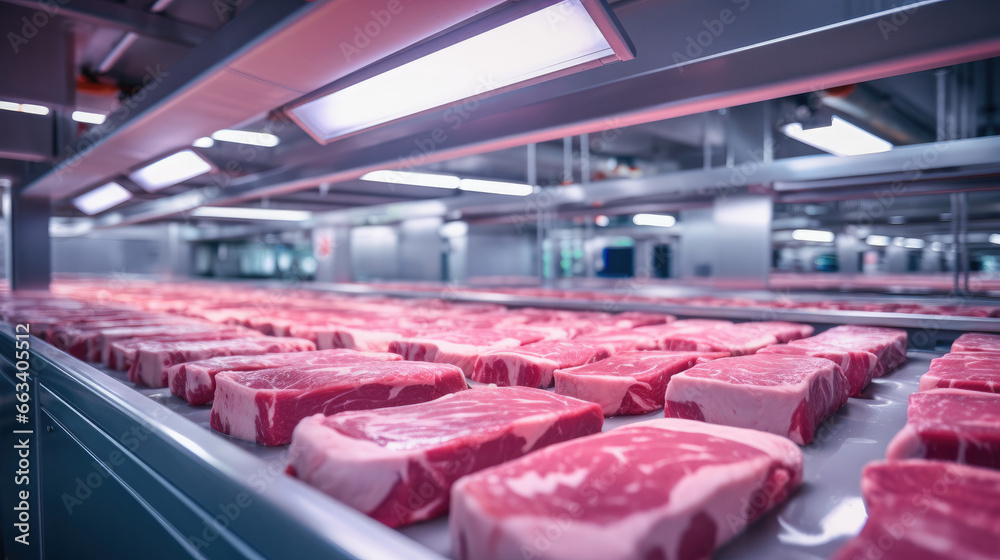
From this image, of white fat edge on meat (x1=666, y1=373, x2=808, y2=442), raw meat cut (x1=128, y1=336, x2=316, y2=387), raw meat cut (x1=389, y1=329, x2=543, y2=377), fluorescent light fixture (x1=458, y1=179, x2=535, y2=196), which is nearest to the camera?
white fat edge on meat (x1=666, y1=373, x2=808, y2=442)

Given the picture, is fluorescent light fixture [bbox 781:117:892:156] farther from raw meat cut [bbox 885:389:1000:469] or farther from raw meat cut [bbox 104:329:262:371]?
raw meat cut [bbox 104:329:262:371]

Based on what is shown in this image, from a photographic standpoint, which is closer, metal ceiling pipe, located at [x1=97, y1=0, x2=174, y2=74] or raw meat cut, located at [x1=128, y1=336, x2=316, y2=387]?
raw meat cut, located at [x1=128, y1=336, x2=316, y2=387]

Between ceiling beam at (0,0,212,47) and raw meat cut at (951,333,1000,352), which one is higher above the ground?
ceiling beam at (0,0,212,47)

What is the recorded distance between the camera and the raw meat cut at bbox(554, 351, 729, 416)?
60.5 inches

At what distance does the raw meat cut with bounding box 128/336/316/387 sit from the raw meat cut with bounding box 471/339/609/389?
2.80 ft

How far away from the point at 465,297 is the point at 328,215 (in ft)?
10.9

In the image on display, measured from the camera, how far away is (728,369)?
148 centimetres

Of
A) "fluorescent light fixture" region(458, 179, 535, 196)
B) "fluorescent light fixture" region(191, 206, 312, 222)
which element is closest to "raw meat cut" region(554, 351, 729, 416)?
"fluorescent light fixture" region(458, 179, 535, 196)

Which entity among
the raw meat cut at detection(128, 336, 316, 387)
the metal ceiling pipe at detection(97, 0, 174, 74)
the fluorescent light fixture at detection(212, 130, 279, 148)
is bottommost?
the raw meat cut at detection(128, 336, 316, 387)

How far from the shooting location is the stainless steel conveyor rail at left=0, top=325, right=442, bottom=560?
0.77m

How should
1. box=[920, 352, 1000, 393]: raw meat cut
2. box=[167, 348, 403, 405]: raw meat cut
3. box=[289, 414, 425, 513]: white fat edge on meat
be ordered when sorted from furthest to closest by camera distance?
1. box=[167, 348, 403, 405]: raw meat cut
2. box=[920, 352, 1000, 393]: raw meat cut
3. box=[289, 414, 425, 513]: white fat edge on meat

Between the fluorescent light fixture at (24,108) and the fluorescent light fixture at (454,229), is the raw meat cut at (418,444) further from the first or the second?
the fluorescent light fixture at (454,229)

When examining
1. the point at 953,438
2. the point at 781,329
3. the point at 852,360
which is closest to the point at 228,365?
the point at 953,438

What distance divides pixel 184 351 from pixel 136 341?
18.2 inches
